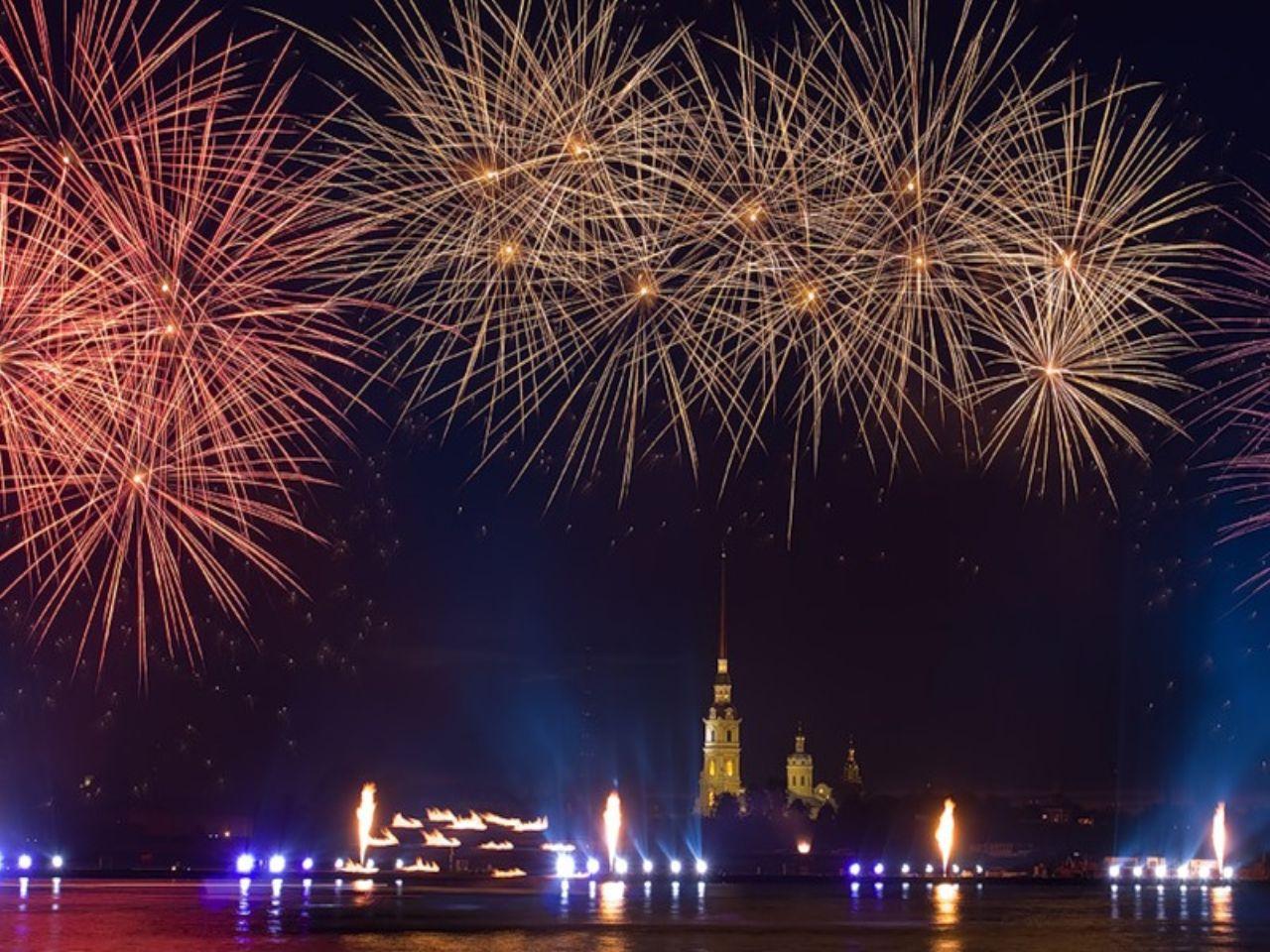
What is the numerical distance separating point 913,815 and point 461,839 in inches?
1550

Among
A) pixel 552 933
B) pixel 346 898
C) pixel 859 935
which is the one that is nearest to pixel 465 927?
pixel 552 933

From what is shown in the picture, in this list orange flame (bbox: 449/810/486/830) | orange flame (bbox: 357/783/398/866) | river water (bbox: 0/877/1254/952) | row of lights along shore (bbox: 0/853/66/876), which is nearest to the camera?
river water (bbox: 0/877/1254/952)

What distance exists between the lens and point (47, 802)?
433ft

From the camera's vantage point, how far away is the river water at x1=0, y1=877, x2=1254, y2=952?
3522cm

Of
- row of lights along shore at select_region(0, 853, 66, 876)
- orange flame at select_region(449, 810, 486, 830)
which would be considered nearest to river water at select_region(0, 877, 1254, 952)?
row of lights along shore at select_region(0, 853, 66, 876)

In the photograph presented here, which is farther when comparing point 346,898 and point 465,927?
point 346,898

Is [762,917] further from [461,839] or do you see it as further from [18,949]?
[461,839]

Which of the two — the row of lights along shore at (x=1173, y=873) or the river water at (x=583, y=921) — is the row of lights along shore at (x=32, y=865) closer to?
the river water at (x=583, y=921)

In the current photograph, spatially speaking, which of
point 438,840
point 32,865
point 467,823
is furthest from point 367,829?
point 467,823

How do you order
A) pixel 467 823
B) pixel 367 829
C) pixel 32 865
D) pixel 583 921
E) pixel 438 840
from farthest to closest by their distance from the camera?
pixel 467 823
pixel 438 840
pixel 367 829
pixel 32 865
pixel 583 921

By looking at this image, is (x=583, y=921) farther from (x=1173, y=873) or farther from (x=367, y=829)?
(x=367, y=829)

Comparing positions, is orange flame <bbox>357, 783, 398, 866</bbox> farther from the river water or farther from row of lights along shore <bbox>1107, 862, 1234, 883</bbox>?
the river water

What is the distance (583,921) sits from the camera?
142 feet

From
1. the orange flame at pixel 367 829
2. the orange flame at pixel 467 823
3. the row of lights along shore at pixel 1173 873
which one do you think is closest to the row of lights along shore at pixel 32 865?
the orange flame at pixel 367 829
